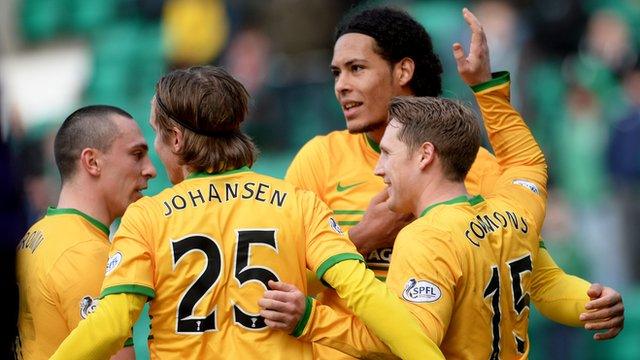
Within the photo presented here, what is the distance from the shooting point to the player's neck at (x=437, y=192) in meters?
4.91

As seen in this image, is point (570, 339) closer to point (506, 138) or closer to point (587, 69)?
point (587, 69)

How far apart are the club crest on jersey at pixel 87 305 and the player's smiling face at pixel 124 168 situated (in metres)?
0.61

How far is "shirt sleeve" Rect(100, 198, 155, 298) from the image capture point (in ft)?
14.6

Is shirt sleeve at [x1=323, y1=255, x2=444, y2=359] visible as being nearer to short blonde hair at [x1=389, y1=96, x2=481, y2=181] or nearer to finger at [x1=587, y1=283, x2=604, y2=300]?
short blonde hair at [x1=389, y1=96, x2=481, y2=181]

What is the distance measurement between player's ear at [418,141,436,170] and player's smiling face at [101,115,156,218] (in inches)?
51.6

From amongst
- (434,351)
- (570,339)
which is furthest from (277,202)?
(570,339)

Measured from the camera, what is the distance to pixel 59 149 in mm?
5418

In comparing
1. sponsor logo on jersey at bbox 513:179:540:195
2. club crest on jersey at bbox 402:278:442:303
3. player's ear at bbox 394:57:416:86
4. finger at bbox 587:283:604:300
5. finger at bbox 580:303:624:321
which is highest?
player's ear at bbox 394:57:416:86

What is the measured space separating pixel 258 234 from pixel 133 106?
1009 centimetres

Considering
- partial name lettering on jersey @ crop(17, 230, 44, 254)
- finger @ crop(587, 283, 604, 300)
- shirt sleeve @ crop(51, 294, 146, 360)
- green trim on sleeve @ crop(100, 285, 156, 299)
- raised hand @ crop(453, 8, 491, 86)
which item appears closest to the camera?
shirt sleeve @ crop(51, 294, 146, 360)

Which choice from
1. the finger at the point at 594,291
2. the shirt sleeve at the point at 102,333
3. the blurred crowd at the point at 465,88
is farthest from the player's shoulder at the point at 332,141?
the blurred crowd at the point at 465,88

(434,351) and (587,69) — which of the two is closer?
(434,351)

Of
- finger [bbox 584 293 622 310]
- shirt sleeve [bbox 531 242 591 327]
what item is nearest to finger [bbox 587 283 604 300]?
finger [bbox 584 293 622 310]

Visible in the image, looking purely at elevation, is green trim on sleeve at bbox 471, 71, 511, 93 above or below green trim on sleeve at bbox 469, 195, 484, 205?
above
